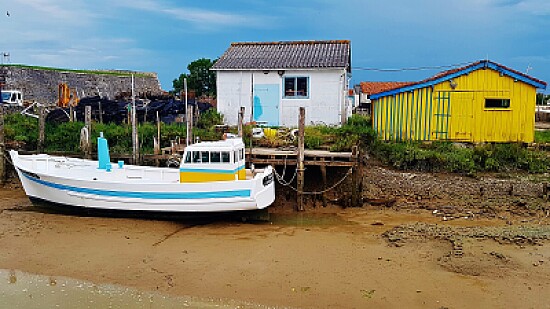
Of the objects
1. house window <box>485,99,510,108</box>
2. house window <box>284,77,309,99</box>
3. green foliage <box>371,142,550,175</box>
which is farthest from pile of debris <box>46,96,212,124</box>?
house window <box>485,99,510,108</box>

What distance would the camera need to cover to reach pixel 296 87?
65.0 feet

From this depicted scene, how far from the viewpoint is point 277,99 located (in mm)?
19922

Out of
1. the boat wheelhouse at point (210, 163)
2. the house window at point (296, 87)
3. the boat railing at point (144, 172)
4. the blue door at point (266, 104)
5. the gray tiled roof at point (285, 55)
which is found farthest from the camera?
the blue door at point (266, 104)

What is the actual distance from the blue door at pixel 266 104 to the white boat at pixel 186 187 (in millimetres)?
6138

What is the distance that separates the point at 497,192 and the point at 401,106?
14.9 ft

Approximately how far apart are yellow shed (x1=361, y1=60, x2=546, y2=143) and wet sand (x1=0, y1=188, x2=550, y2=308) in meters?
4.37

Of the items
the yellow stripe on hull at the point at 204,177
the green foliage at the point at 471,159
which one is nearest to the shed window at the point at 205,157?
the yellow stripe on hull at the point at 204,177

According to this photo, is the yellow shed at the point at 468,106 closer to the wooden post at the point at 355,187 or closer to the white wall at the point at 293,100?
the white wall at the point at 293,100

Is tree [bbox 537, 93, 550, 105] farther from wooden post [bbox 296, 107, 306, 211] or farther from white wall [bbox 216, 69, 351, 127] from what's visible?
wooden post [bbox 296, 107, 306, 211]

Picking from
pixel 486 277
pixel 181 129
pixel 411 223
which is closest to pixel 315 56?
pixel 181 129

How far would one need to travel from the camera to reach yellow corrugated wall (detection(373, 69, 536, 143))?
54.7ft

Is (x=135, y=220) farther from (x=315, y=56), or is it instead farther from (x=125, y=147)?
(x=315, y=56)

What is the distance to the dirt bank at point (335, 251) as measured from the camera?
29.6 feet

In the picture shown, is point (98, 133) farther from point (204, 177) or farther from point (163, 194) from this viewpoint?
point (204, 177)
